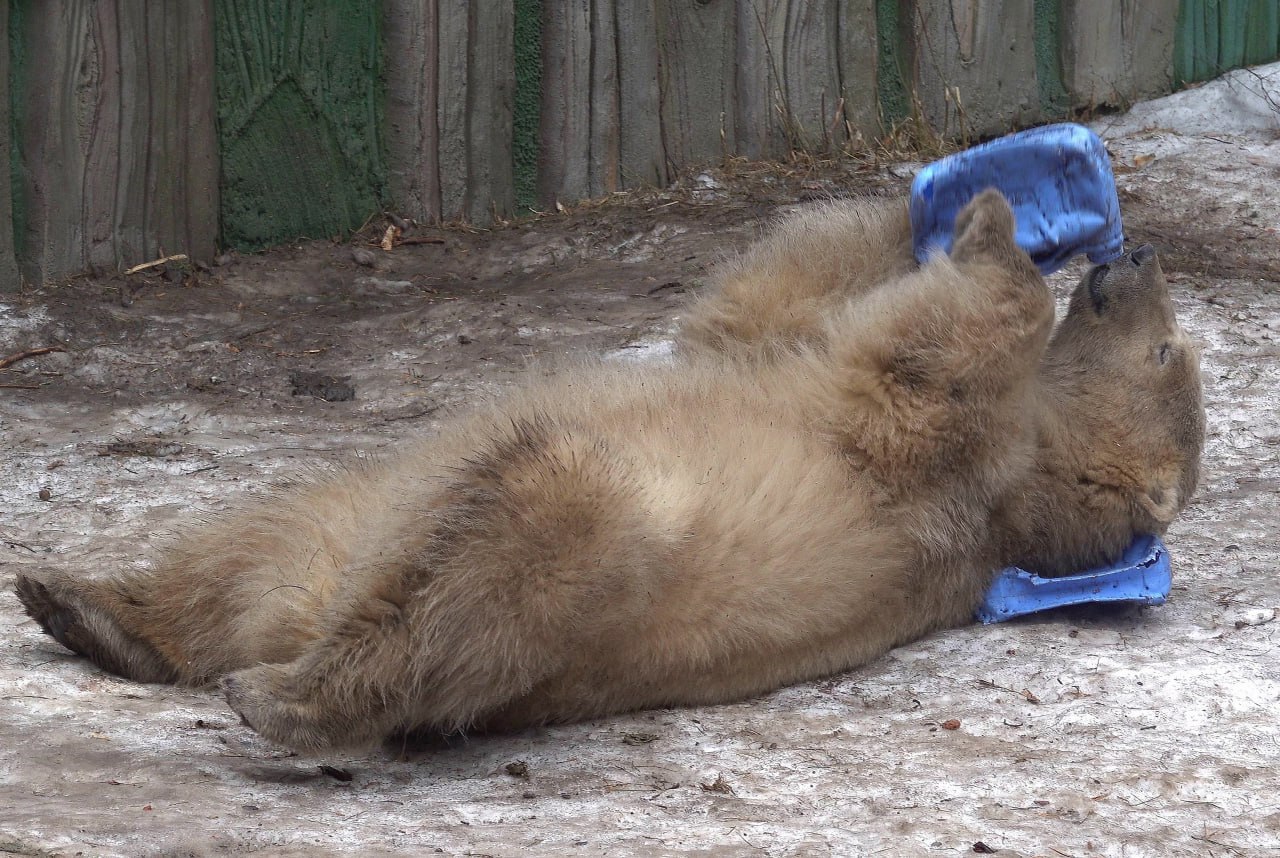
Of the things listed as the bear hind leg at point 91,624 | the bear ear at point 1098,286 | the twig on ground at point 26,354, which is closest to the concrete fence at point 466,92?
the twig on ground at point 26,354

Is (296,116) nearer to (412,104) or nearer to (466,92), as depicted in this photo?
(412,104)

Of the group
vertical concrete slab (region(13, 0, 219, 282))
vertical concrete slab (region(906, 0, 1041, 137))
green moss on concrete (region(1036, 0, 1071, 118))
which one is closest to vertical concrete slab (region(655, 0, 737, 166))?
vertical concrete slab (region(906, 0, 1041, 137))

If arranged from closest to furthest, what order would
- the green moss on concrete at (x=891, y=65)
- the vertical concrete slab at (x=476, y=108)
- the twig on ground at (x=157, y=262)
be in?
the twig on ground at (x=157, y=262) < the vertical concrete slab at (x=476, y=108) < the green moss on concrete at (x=891, y=65)

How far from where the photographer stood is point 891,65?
7215 millimetres

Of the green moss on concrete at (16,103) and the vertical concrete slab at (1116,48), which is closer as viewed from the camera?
the green moss on concrete at (16,103)

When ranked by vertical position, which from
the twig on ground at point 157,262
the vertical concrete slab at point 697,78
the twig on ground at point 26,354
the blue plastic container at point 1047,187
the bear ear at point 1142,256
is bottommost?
the twig on ground at point 26,354

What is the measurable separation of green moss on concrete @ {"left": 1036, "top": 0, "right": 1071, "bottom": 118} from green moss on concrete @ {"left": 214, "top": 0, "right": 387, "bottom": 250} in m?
3.51

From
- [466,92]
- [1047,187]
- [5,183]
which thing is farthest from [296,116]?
[1047,187]

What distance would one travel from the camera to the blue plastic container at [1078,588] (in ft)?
11.6

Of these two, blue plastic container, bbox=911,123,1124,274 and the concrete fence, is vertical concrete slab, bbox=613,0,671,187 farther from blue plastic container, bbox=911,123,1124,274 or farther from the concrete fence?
blue plastic container, bbox=911,123,1124,274

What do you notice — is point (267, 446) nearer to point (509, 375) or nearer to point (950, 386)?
point (509, 375)

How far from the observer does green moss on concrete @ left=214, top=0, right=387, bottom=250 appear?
6.19 m

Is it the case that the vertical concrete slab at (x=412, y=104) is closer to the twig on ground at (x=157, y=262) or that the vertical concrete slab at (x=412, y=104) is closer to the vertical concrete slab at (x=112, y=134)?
the vertical concrete slab at (x=112, y=134)

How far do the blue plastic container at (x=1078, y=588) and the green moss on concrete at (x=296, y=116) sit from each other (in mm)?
4050
